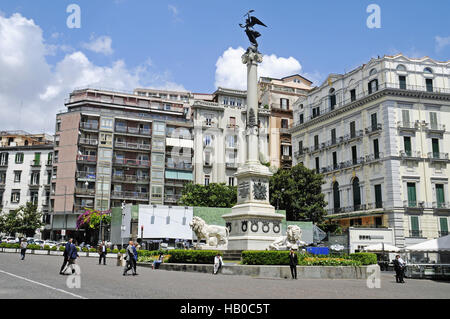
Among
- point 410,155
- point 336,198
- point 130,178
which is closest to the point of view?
point 410,155

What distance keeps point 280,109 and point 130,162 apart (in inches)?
1064

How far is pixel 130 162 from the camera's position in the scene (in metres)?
73.9

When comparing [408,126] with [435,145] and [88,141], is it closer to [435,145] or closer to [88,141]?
[435,145]

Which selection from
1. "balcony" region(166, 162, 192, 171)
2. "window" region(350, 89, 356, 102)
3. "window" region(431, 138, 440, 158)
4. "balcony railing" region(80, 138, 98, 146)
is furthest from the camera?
"balcony" region(166, 162, 192, 171)

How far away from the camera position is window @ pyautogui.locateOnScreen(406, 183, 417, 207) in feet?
165

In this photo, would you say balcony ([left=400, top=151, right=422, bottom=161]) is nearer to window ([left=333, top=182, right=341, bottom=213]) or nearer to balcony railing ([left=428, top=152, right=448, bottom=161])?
balcony railing ([left=428, top=152, right=448, bottom=161])

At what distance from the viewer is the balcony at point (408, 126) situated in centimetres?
5184

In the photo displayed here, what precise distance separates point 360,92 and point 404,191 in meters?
13.3

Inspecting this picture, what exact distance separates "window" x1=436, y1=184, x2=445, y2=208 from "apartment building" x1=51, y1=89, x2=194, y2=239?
3724 cm

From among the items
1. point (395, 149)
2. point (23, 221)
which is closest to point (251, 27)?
Answer: point (395, 149)

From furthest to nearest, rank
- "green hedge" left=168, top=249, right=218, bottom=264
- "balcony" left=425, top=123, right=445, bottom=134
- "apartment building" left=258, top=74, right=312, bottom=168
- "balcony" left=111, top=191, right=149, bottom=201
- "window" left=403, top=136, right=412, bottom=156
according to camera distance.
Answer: "apartment building" left=258, top=74, right=312, bottom=168 < "balcony" left=111, top=191, right=149, bottom=201 < "balcony" left=425, top=123, right=445, bottom=134 < "window" left=403, top=136, right=412, bottom=156 < "green hedge" left=168, top=249, right=218, bottom=264

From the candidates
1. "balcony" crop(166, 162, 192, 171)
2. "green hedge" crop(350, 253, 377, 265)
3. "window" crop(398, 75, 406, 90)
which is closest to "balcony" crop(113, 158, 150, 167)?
"balcony" crop(166, 162, 192, 171)
